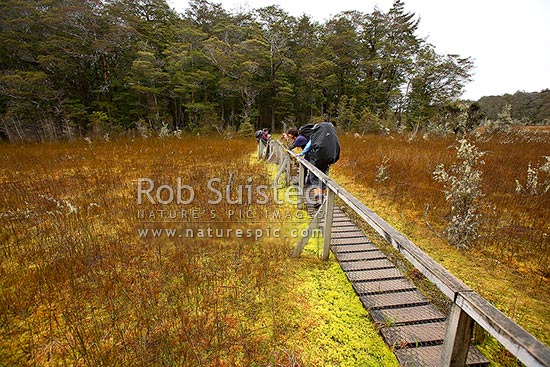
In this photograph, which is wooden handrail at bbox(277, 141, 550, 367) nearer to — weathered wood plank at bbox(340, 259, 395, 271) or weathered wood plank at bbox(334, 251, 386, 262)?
weathered wood plank at bbox(340, 259, 395, 271)

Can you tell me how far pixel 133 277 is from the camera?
279cm

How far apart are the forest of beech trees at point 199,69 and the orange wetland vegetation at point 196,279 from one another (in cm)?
1242

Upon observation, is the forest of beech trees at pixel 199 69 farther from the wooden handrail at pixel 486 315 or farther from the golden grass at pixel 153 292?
the wooden handrail at pixel 486 315

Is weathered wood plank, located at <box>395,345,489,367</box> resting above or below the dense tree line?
below

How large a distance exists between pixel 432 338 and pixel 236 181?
5.00 metres

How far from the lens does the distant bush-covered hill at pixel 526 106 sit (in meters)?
32.6

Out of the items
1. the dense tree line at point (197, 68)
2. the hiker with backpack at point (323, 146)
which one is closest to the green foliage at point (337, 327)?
the hiker with backpack at point (323, 146)

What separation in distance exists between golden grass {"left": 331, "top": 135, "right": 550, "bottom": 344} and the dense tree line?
409 inches

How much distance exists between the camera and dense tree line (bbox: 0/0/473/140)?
16688mm

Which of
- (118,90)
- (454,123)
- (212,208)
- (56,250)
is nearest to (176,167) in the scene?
(212,208)

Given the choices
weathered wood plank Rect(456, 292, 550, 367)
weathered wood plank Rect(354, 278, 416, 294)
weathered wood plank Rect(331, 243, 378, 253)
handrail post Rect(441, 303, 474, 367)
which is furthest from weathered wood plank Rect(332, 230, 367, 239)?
weathered wood plank Rect(456, 292, 550, 367)

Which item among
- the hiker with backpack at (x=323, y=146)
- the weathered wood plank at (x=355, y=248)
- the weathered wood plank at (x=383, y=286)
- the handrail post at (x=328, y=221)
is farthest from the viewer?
the hiker with backpack at (x=323, y=146)

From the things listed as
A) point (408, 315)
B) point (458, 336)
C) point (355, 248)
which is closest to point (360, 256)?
point (355, 248)

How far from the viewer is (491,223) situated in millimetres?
4281
